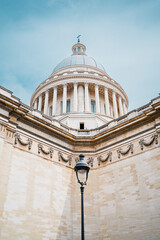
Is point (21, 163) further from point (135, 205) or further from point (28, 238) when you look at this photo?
point (135, 205)

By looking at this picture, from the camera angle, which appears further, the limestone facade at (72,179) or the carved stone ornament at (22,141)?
the carved stone ornament at (22,141)

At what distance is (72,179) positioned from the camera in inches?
906

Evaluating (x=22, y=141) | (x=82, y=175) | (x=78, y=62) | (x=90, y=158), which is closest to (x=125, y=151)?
(x=90, y=158)

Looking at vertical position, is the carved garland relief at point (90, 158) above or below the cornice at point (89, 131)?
below

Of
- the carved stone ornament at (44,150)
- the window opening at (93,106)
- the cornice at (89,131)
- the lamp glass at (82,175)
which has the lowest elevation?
the lamp glass at (82,175)

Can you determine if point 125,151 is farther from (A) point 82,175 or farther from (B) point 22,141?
(A) point 82,175

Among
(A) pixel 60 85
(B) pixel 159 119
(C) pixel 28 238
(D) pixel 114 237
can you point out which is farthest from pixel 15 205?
(A) pixel 60 85

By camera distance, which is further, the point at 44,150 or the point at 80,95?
the point at 80,95

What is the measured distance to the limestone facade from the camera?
707 inches

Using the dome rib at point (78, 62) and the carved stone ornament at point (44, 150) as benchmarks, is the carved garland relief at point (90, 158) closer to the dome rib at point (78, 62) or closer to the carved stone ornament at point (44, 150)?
the carved stone ornament at point (44, 150)

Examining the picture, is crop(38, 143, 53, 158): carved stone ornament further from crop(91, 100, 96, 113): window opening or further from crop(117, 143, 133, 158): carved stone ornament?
crop(91, 100, 96, 113): window opening

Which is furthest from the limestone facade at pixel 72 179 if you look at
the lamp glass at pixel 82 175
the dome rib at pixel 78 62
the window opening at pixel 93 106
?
the dome rib at pixel 78 62

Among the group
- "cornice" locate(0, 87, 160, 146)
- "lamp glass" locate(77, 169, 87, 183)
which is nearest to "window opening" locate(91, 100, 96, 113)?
"cornice" locate(0, 87, 160, 146)

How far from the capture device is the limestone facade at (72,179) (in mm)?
17953
